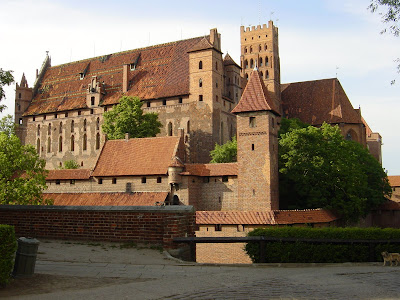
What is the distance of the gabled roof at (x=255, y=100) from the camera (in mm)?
39344

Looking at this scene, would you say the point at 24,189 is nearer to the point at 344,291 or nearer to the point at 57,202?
the point at 57,202

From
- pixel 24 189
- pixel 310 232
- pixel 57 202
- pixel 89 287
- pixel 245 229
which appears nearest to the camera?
pixel 89 287

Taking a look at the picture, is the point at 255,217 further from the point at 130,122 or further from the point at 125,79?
the point at 125,79

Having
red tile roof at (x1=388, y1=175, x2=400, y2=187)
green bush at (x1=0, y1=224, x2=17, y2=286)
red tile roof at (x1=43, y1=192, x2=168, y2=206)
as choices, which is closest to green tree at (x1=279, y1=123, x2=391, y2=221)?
red tile roof at (x1=43, y1=192, x2=168, y2=206)

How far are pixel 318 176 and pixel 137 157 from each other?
16.3 m

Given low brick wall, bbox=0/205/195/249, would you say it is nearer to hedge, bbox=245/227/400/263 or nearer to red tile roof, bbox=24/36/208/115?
hedge, bbox=245/227/400/263

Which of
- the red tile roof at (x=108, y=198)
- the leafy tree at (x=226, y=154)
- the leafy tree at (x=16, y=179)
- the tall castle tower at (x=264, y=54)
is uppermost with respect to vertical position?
the tall castle tower at (x=264, y=54)

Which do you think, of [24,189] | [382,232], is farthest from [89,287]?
[24,189]

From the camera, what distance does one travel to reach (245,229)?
35.7 meters

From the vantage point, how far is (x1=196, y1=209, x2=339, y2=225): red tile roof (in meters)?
35.9

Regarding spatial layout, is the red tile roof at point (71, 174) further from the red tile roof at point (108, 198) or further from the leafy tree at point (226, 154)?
the leafy tree at point (226, 154)

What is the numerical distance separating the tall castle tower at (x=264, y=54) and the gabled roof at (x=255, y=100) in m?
30.1

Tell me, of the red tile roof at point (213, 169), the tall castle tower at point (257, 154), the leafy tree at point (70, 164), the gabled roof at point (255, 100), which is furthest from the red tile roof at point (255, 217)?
the leafy tree at point (70, 164)

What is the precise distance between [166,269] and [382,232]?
920 centimetres
